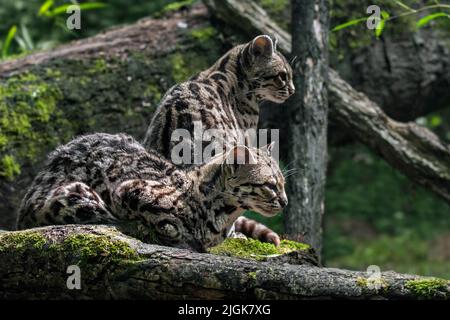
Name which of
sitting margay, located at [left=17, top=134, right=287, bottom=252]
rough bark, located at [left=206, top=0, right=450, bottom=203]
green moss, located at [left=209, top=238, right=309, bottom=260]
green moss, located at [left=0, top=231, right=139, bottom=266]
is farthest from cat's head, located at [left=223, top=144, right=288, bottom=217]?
rough bark, located at [left=206, top=0, right=450, bottom=203]

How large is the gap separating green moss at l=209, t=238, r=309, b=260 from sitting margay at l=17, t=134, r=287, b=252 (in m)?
0.23

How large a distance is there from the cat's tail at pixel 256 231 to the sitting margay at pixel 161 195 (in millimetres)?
692

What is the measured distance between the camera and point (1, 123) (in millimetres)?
9695

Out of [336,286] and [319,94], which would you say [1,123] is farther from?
[336,286]

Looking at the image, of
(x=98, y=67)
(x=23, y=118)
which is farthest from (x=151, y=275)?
(x=98, y=67)

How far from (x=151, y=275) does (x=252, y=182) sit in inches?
56.9

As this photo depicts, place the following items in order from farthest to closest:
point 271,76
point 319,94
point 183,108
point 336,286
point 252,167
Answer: point 319,94 → point 271,76 → point 183,108 → point 252,167 → point 336,286

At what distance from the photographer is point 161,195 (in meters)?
6.61

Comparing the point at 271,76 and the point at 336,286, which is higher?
the point at 271,76

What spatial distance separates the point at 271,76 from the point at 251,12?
6.39 ft

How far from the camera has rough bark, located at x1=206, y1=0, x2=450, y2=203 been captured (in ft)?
32.7

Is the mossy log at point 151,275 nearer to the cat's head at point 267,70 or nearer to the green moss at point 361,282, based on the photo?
the green moss at point 361,282

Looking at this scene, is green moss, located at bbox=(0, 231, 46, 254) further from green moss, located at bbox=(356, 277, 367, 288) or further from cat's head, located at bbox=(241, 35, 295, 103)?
cat's head, located at bbox=(241, 35, 295, 103)
